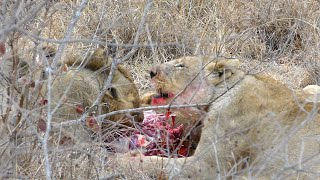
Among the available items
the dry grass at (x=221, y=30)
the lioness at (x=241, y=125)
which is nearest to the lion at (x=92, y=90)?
the lioness at (x=241, y=125)

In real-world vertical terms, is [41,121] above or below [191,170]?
above

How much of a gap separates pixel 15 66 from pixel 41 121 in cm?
23

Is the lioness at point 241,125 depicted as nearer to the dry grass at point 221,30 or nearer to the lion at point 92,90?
the lion at point 92,90

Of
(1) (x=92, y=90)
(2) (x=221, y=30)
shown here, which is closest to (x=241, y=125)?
(1) (x=92, y=90)

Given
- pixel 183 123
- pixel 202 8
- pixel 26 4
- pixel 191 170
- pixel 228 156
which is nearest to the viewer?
pixel 26 4

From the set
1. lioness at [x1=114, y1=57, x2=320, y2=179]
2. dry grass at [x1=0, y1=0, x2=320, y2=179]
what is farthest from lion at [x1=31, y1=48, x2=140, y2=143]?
dry grass at [x1=0, y1=0, x2=320, y2=179]

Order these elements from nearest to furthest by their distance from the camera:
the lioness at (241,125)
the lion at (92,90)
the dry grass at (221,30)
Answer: the lioness at (241,125), the lion at (92,90), the dry grass at (221,30)

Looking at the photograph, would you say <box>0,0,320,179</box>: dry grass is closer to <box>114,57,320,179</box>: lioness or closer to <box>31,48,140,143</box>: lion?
<box>31,48,140,143</box>: lion

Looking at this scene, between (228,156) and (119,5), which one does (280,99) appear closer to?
(228,156)

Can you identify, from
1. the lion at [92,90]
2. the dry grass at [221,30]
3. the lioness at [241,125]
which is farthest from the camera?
the dry grass at [221,30]

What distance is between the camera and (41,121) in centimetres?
319

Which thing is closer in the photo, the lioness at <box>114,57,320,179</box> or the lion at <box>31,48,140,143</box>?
the lioness at <box>114,57,320,179</box>

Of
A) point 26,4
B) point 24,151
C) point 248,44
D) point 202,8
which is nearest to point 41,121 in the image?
point 24,151

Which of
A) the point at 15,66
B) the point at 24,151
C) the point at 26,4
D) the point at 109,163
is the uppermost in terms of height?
the point at 26,4
